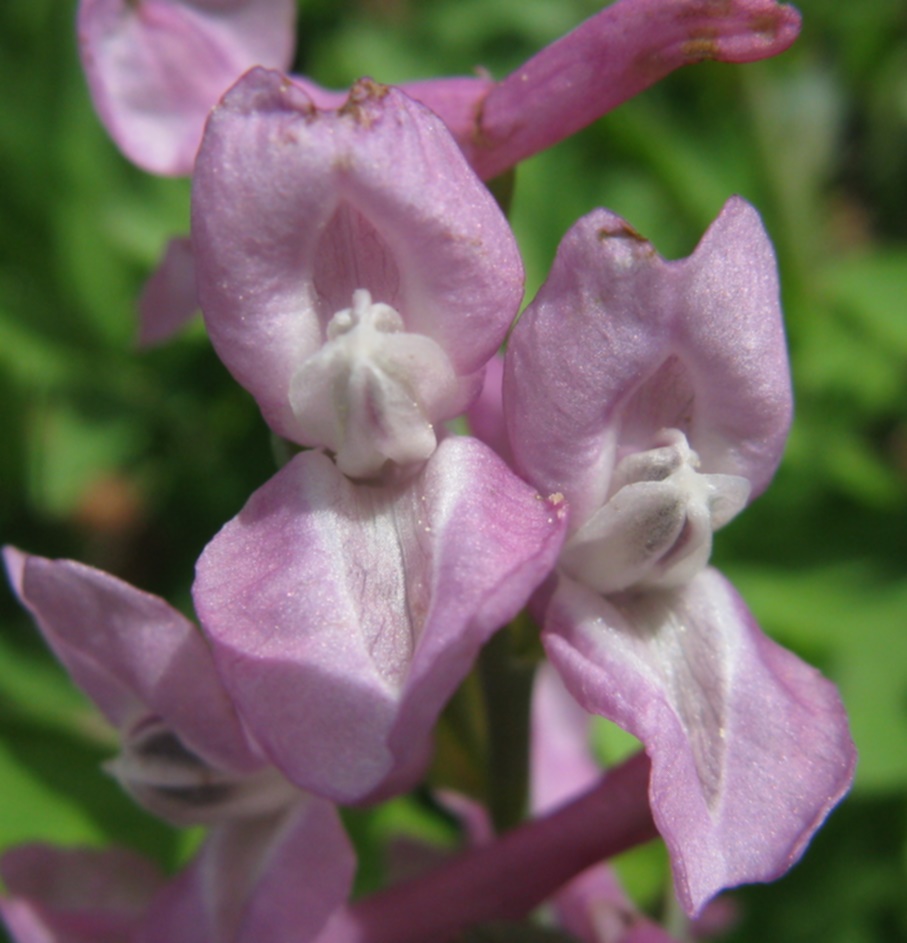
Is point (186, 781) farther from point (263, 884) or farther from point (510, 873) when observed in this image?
point (510, 873)

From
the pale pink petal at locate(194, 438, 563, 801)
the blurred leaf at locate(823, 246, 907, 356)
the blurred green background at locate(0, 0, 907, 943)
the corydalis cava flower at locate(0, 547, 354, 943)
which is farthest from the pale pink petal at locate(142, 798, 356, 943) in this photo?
the blurred leaf at locate(823, 246, 907, 356)

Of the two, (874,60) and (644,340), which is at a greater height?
(644,340)

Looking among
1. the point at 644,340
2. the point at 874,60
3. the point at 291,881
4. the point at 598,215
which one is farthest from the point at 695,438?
the point at 874,60

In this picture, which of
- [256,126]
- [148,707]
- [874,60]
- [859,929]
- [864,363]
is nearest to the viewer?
[256,126]

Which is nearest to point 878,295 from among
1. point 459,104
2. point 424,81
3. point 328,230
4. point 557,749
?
point 557,749

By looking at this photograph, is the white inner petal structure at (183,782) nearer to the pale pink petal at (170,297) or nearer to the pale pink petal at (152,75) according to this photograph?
the pale pink petal at (170,297)

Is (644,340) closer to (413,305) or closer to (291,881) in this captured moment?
(413,305)

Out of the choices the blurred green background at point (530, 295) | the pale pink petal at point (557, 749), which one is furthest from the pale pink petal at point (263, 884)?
the blurred green background at point (530, 295)
